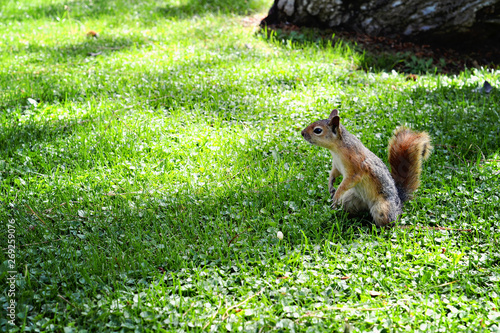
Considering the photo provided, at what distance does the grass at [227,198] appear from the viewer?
2018 mm

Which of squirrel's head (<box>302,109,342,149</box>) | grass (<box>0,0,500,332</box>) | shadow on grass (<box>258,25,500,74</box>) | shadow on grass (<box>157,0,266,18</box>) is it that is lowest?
grass (<box>0,0,500,332</box>)

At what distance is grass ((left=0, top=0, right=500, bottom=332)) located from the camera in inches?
79.4

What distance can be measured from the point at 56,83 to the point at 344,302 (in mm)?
3554

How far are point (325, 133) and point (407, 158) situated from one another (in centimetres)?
57

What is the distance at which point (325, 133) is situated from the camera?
2.51m

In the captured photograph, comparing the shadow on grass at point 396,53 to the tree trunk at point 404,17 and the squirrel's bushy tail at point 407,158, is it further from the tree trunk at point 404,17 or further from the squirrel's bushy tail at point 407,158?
the squirrel's bushy tail at point 407,158

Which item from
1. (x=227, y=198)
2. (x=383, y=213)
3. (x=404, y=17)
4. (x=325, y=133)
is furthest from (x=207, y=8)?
(x=383, y=213)

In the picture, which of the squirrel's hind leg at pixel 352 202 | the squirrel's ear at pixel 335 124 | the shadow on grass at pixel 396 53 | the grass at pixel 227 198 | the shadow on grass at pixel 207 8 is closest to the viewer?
the grass at pixel 227 198

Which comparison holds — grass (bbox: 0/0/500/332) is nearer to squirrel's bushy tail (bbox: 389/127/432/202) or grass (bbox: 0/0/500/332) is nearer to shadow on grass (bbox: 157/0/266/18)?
squirrel's bushy tail (bbox: 389/127/432/202)

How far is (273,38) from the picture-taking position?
557 cm

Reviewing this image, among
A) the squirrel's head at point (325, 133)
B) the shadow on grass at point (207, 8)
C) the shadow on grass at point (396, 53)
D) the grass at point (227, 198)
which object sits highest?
the shadow on grass at point (207, 8)

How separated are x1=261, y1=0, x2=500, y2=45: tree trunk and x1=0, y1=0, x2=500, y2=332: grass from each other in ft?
2.26

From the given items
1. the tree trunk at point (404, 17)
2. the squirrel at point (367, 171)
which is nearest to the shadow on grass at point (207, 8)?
the tree trunk at point (404, 17)

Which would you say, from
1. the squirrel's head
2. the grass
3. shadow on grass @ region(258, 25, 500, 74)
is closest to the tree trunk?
shadow on grass @ region(258, 25, 500, 74)
